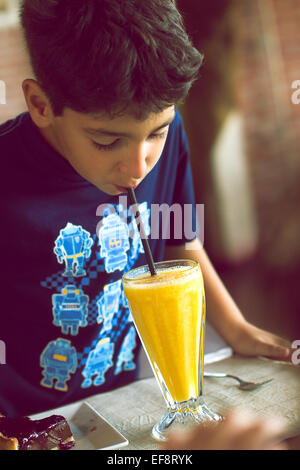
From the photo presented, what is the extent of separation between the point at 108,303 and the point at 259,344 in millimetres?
340

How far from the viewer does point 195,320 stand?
911 millimetres

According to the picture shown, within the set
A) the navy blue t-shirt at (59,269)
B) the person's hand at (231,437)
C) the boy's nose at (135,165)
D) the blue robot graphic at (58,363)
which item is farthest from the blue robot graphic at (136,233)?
the person's hand at (231,437)

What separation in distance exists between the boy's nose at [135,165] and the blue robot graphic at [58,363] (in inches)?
18.8

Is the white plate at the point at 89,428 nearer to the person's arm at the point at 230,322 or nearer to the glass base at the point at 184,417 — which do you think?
the glass base at the point at 184,417

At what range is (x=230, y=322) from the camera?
3.88 ft

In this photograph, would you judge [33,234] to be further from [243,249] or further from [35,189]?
[243,249]

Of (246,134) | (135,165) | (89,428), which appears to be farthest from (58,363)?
(246,134)

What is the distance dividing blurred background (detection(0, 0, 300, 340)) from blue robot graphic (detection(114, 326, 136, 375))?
289 centimetres

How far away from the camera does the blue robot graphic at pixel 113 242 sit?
3.78 ft

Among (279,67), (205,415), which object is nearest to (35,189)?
(205,415)

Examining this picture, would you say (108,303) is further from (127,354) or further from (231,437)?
(231,437)
